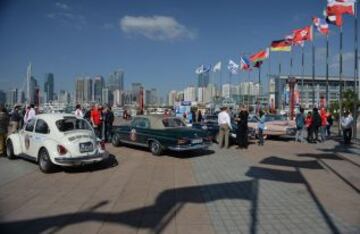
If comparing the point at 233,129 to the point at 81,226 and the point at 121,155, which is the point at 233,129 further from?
the point at 81,226

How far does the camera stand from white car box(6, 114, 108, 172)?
35.6 feet

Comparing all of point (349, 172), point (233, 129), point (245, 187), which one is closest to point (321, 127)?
point (233, 129)

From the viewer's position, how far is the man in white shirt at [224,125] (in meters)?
17.1

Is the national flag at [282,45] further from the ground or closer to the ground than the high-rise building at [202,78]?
further from the ground

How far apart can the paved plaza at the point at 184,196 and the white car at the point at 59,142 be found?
0.42 meters

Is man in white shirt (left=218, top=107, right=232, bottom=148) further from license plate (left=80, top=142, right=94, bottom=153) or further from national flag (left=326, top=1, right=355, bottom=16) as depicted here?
national flag (left=326, top=1, right=355, bottom=16)

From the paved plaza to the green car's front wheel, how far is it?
668mm

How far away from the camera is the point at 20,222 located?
21.4ft

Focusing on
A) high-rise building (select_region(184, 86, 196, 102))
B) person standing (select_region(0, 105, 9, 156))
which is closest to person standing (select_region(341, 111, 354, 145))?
person standing (select_region(0, 105, 9, 156))

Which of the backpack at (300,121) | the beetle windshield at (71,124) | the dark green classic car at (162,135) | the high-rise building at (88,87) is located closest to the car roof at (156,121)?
the dark green classic car at (162,135)

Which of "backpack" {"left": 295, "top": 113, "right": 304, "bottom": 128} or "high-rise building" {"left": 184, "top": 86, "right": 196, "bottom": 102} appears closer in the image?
"backpack" {"left": 295, "top": 113, "right": 304, "bottom": 128}

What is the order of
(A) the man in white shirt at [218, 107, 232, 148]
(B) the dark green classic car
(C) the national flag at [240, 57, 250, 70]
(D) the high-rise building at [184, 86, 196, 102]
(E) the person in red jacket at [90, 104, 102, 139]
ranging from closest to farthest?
(B) the dark green classic car → (A) the man in white shirt at [218, 107, 232, 148] → (E) the person in red jacket at [90, 104, 102, 139] → (C) the national flag at [240, 57, 250, 70] → (D) the high-rise building at [184, 86, 196, 102]

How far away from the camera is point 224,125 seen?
1723 centimetres

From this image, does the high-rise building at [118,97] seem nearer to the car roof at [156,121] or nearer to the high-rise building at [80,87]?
the high-rise building at [80,87]
